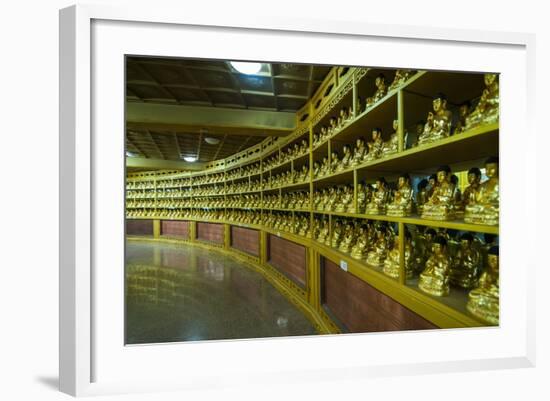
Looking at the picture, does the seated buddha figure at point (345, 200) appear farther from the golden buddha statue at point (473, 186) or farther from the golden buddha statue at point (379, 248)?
the golden buddha statue at point (473, 186)

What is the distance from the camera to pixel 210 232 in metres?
5.26

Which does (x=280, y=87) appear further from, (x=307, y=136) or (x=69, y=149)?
(x=69, y=149)

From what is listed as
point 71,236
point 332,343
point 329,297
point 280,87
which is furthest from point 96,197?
point 280,87

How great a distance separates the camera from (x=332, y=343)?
0.92 meters

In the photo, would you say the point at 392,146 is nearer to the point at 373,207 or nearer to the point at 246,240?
the point at 373,207

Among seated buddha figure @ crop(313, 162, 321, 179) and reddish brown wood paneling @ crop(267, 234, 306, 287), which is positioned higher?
seated buddha figure @ crop(313, 162, 321, 179)

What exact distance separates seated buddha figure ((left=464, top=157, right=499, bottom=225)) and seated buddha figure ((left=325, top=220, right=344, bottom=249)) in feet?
3.31

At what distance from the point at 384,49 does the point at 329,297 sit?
1822mm

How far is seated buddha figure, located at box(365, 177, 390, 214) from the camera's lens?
131 cm

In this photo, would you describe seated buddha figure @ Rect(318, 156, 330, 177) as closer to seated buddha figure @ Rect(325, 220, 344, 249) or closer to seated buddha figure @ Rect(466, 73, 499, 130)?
seated buddha figure @ Rect(325, 220, 344, 249)

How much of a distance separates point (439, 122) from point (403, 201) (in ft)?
1.32

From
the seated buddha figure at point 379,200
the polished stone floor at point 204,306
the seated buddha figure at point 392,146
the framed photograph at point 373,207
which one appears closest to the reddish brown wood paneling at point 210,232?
the polished stone floor at point 204,306

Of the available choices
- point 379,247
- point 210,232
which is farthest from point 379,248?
point 210,232

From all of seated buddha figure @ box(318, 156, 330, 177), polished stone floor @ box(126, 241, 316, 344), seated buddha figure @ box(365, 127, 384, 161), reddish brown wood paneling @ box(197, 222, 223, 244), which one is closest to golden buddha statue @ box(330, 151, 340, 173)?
seated buddha figure @ box(318, 156, 330, 177)
